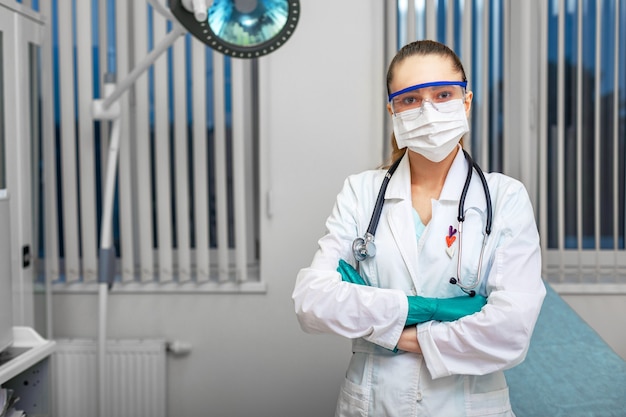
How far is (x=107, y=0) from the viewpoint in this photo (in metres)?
2.39

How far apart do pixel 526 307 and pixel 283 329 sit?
1.38 metres

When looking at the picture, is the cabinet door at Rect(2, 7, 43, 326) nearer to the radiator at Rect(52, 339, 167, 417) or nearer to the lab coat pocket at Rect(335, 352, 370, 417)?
the radiator at Rect(52, 339, 167, 417)

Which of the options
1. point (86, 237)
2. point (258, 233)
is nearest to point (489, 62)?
point (258, 233)

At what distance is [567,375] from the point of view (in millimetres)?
1771

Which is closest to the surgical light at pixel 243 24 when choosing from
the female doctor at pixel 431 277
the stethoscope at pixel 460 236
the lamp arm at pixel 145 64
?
the lamp arm at pixel 145 64

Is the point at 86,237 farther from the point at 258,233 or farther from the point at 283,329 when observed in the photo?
the point at 283,329

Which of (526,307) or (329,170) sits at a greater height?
(329,170)

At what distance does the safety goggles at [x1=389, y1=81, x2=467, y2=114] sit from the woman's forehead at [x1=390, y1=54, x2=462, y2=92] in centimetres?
2

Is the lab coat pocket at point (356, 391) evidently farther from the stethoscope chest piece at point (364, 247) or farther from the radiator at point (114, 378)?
the radiator at point (114, 378)

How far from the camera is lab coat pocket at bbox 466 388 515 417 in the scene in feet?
3.88

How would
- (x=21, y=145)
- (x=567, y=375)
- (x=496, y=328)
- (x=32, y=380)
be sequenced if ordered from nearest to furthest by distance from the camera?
(x=496, y=328)
(x=32, y=380)
(x=567, y=375)
(x=21, y=145)

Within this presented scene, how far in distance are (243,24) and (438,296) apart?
0.90m

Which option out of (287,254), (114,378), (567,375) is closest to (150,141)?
(287,254)

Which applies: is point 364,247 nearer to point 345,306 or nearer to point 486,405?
point 345,306
